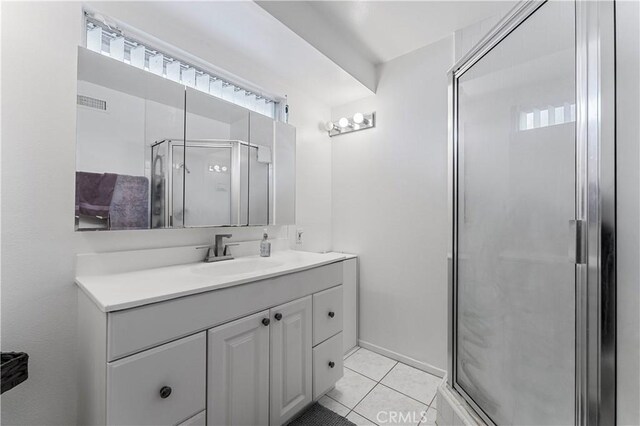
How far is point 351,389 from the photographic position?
63.8 inches

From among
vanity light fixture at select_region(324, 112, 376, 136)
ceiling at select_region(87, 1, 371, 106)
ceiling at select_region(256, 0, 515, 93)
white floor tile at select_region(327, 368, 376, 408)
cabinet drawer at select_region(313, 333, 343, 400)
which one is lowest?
white floor tile at select_region(327, 368, 376, 408)

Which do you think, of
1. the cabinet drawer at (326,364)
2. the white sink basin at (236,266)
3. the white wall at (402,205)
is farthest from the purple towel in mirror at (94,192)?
the white wall at (402,205)

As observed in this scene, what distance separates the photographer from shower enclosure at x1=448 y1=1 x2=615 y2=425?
2.54 feet

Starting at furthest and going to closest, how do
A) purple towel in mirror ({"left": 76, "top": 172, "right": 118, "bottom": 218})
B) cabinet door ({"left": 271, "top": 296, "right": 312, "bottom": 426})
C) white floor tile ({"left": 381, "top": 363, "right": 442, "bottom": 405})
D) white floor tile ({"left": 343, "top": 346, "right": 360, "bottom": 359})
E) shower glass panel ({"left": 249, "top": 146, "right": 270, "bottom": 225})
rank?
white floor tile ({"left": 343, "top": 346, "right": 360, "bottom": 359})
shower glass panel ({"left": 249, "top": 146, "right": 270, "bottom": 225})
white floor tile ({"left": 381, "top": 363, "right": 442, "bottom": 405})
cabinet door ({"left": 271, "top": 296, "right": 312, "bottom": 426})
purple towel in mirror ({"left": 76, "top": 172, "right": 118, "bottom": 218})

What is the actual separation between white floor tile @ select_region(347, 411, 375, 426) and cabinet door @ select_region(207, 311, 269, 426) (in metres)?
0.49

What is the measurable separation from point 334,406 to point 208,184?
4.75ft

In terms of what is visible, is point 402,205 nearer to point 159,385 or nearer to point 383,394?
point 383,394

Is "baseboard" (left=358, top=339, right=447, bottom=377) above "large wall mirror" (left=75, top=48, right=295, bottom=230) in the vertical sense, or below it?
below

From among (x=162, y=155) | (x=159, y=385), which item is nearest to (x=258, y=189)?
(x=162, y=155)

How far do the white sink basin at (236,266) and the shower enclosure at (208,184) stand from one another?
228 mm

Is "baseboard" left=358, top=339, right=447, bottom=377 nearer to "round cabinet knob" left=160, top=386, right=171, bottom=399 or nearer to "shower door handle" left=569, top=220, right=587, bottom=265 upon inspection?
"shower door handle" left=569, top=220, right=587, bottom=265

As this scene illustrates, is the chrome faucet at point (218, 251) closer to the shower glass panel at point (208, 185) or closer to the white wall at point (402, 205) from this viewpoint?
the shower glass panel at point (208, 185)

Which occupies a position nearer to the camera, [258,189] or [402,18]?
[402,18]

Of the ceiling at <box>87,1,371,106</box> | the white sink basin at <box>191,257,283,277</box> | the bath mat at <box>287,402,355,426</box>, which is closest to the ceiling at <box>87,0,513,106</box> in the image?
the ceiling at <box>87,1,371,106</box>
